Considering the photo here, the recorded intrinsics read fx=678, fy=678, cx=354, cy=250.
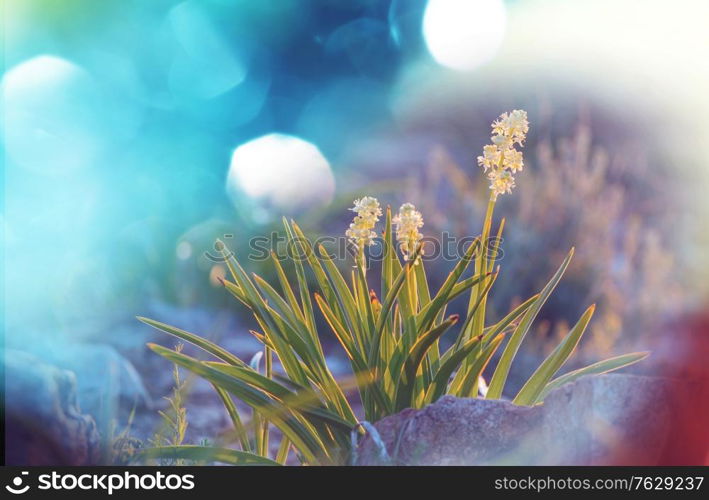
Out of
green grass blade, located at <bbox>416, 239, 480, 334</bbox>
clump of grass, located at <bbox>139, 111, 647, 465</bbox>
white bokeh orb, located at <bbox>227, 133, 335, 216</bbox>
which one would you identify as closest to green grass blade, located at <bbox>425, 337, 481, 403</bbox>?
clump of grass, located at <bbox>139, 111, 647, 465</bbox>

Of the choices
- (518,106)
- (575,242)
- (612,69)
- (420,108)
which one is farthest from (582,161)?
(420,108)

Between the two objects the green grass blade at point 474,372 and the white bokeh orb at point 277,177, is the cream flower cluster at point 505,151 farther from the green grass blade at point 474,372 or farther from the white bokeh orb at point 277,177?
the white bokeh orb at point 277,177

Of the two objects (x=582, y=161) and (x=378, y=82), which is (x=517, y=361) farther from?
(x=378, y=82)

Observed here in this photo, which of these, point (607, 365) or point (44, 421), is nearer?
point (607, 365)

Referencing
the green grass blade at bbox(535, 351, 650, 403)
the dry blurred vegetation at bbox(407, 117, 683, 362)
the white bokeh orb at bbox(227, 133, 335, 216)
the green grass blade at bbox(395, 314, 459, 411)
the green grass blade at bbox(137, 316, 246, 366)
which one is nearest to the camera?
the green grass blade at bbox(395, 314, 459, 411)

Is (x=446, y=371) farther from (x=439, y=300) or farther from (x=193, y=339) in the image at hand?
(x=193, y=339)

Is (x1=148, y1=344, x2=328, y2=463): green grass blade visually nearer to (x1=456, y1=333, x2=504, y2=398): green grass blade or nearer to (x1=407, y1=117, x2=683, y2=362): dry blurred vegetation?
(x1=456, y1=333, x2=504, y2=398): green grass blade

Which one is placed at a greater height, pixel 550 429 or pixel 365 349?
pixel 365 349

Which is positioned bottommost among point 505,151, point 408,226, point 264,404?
point 264,404

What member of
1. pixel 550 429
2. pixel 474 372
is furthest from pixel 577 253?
pixel 550 429
